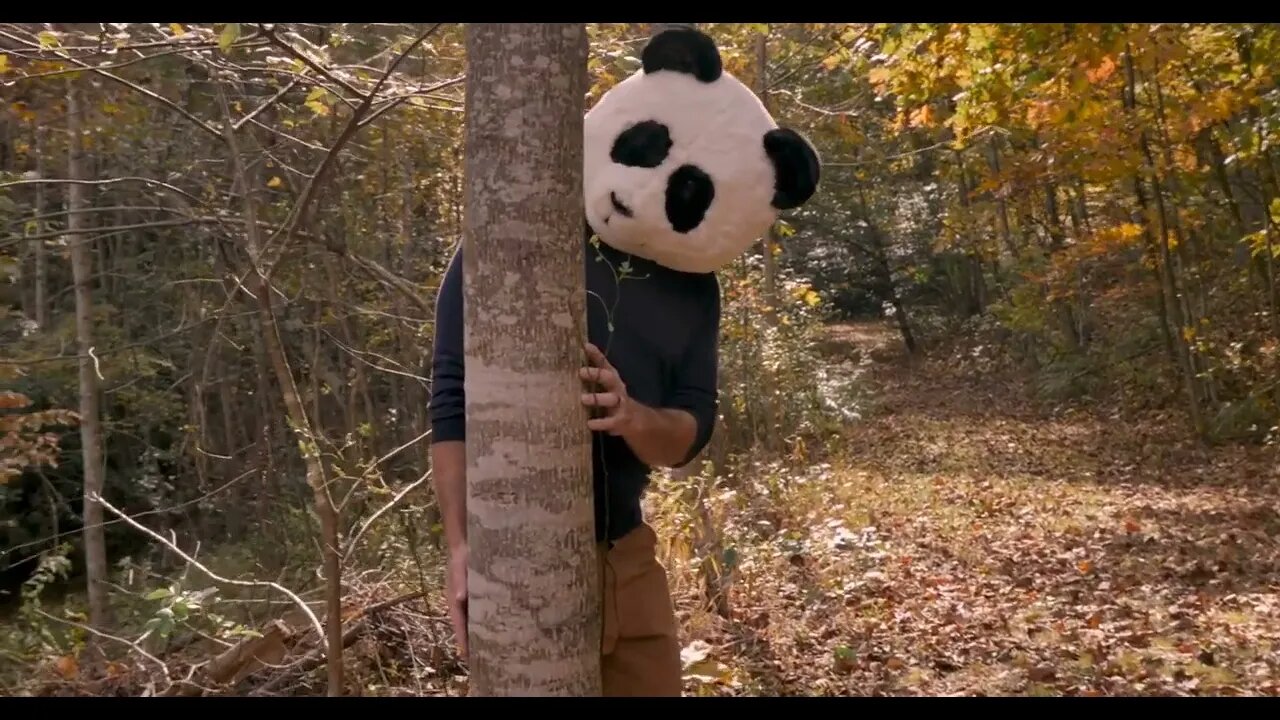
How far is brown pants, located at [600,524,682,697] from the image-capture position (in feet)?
6.33

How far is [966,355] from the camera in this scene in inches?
714

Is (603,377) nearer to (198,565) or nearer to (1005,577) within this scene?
(198,565)

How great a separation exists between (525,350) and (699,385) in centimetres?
70

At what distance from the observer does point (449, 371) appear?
1.90 metres

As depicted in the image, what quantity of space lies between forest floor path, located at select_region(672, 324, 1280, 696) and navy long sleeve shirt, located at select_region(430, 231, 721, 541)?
193 cm

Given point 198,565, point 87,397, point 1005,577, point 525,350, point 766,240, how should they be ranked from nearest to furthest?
point 525,350, point 198,565, point 1005,577, point 87,397, point 766,240

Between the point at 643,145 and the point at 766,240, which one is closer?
the point at 643,145

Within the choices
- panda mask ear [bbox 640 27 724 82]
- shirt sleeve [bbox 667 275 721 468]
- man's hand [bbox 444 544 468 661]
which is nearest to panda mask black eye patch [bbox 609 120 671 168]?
panda mask ear [bbox 640 27 724 82]

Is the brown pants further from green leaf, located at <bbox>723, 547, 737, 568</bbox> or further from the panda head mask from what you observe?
green leaf, located at <bbox>723, 547, 737, 568</bbox>

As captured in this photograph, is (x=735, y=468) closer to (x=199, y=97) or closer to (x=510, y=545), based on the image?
(x=199, y=97)

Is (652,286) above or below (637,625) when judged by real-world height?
above

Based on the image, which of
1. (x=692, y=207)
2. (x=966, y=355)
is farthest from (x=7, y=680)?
(x=966, y=355)

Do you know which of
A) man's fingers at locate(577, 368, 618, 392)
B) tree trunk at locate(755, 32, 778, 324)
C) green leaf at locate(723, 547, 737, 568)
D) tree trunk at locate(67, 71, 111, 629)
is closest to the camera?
man's fingers at locate(577, 368, 618, 392)

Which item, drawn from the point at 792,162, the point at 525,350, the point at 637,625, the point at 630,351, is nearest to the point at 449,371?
the point at 630,351
